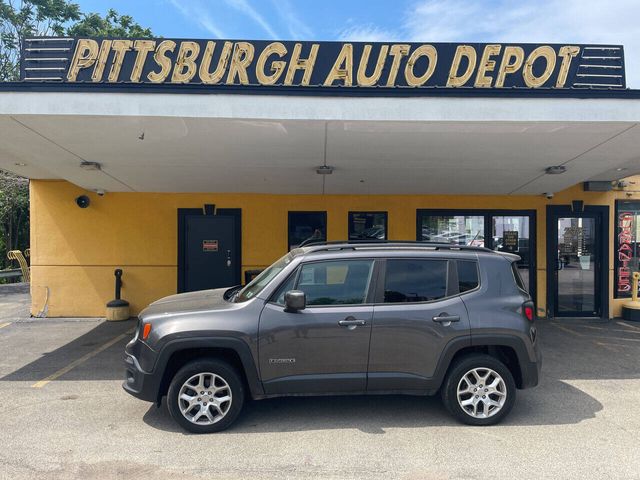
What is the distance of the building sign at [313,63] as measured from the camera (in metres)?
6.07

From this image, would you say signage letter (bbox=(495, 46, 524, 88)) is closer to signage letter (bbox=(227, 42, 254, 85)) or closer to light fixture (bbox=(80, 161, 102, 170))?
signage letter (bbox=(227, 42, 254, 85))

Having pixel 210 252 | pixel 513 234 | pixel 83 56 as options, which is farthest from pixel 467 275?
pixel 210 252

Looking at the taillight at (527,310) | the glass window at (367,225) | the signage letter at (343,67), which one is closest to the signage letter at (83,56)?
the signage letter at (343,67)

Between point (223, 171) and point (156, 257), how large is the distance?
10.6 ft

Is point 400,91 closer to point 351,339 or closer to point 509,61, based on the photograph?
point 509,61

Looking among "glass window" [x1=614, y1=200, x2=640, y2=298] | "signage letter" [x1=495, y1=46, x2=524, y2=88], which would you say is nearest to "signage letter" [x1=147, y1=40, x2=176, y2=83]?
"signage letter" [x1=495, y1=46, x2=524, y2=88]

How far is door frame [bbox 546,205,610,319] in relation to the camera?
10078 mm

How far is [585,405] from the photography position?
4.98 m

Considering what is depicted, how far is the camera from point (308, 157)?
22.9 ft

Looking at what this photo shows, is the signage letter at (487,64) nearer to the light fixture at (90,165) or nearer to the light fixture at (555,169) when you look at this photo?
the light fixture at (555,169)

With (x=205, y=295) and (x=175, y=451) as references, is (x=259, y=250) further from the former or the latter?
(x=175, y=451)

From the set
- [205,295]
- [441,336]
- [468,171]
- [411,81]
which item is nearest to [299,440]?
[441,336]

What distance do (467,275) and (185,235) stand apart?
23.2 ft

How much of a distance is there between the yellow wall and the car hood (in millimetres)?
5009
